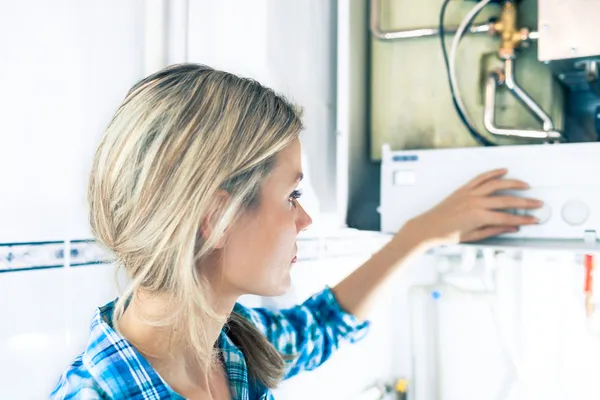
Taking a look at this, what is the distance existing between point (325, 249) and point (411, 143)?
0.30 metres

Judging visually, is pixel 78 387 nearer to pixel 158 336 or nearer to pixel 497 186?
pixel 158 336

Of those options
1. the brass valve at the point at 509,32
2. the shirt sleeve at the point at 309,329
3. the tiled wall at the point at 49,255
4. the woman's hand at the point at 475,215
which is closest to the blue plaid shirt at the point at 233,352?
the shirt sleeve at the point at 309,329

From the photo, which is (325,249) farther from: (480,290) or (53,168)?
(53,168)

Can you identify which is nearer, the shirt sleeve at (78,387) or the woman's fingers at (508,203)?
the shirt sleeve at (78,387)

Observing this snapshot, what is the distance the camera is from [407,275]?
148 cm

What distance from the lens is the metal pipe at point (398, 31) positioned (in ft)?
3.67

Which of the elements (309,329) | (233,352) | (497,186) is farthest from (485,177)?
(233,352)

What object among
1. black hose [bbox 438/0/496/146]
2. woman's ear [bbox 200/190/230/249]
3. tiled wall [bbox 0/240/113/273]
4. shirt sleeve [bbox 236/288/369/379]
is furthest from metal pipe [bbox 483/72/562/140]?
tiled wall [bbox 0/240/113/273]

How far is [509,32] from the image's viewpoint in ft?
3.41

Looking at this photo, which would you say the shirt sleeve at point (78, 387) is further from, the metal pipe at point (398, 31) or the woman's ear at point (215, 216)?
the metal pipe at point (398, 31)

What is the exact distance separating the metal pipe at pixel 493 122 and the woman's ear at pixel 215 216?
612mm

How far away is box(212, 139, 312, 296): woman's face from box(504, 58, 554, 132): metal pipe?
0.51 metres

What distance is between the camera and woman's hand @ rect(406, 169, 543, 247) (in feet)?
3.10

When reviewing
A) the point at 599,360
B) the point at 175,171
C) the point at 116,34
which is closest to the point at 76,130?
the point at 116,34
